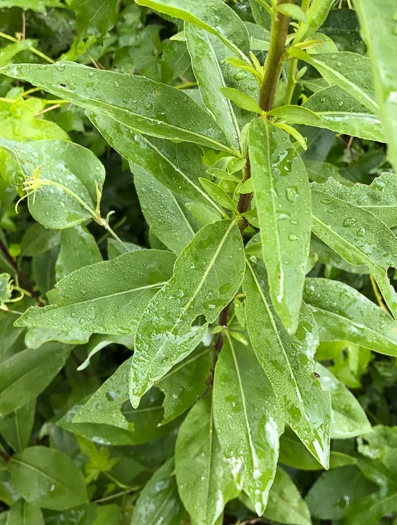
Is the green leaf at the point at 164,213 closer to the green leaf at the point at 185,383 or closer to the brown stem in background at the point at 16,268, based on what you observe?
the green leaf at the point at 185,383

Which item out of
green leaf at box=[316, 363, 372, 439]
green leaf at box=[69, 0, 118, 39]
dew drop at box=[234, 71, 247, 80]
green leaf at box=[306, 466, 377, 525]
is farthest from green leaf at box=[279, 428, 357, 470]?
green leaf at box=[69, 0, 118, 39]

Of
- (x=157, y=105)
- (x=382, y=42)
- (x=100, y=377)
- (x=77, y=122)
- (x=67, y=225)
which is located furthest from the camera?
(x=100, y=377)

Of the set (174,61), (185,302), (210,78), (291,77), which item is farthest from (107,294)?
(174,61)

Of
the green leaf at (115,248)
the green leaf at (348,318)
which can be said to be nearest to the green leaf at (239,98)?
the green leaf at (348,318)

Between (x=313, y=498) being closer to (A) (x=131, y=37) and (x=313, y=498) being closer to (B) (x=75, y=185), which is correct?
(B) (x=75, y=185)

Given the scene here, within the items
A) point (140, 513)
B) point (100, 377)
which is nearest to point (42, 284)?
point (100, 377)
